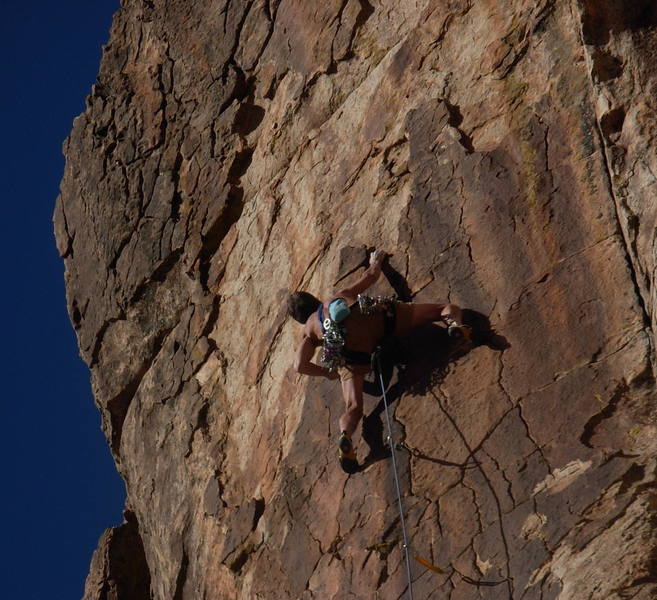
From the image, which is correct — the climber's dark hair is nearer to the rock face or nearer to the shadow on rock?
the rock face

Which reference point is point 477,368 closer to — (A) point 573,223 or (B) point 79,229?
(A) point 573,223

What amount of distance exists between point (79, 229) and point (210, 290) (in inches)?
99.4

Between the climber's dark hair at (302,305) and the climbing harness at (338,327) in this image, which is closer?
the climbing harness at (338,327)

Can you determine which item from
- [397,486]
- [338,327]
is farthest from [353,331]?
[397,486]

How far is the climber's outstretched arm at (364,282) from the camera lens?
880cm

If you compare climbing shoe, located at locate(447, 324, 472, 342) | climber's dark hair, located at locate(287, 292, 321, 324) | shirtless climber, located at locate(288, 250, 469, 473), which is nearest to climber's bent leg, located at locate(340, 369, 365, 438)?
shirtless climber, located at locate(288, 250, 469, 473)

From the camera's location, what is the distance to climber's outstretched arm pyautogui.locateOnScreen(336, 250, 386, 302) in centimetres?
880

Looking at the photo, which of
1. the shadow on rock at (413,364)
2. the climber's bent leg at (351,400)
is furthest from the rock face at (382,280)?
the climber's bent leg at (351,400)

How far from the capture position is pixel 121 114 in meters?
12.6

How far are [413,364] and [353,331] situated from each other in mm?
536

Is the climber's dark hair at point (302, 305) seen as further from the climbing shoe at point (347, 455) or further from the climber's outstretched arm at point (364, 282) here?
the climbing shoe at point (347, 455)

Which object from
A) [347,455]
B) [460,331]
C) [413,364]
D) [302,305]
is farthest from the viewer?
[302,305]

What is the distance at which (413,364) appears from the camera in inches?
341

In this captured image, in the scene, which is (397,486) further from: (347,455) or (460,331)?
(460,331)
